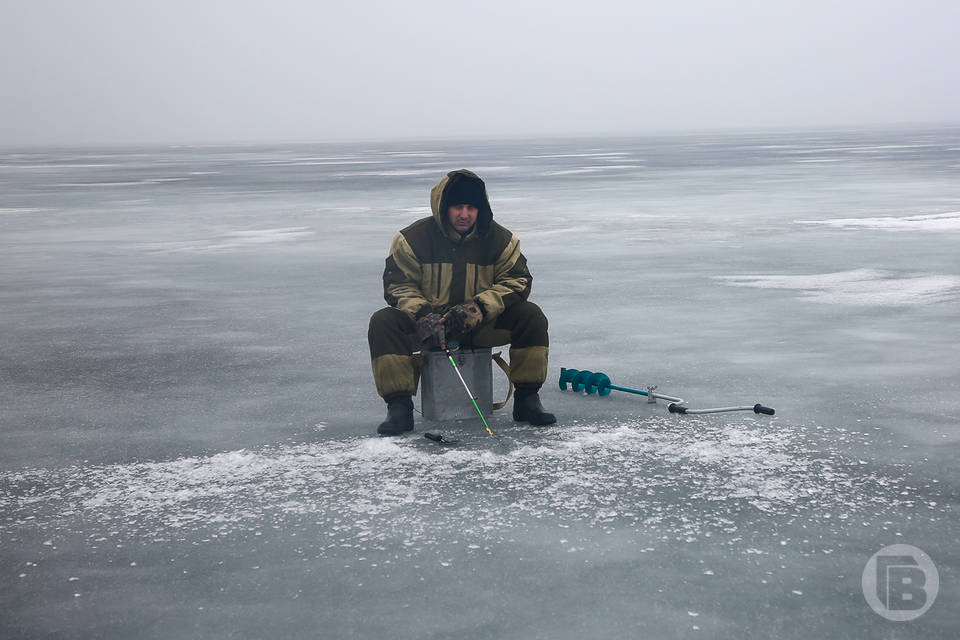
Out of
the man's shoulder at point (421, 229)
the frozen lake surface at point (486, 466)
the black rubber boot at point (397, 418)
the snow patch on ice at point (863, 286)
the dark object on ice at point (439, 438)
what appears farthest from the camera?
the snow patch on ice at point (863, 286)

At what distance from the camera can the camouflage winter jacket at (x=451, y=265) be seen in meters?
6.06

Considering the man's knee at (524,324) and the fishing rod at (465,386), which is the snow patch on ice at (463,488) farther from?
the man's knee at (524,324)

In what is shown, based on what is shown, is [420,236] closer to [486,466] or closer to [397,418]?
[397,418]

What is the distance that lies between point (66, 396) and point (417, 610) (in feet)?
13.3

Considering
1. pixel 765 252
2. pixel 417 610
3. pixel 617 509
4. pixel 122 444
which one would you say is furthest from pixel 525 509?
pixel 765 252

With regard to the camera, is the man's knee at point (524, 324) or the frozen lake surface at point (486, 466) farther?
the man's knee at point (524, 324)

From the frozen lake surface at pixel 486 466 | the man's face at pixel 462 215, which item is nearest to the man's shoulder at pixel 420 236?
the man's face at pixel 462 215

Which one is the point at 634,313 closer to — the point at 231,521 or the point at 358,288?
the point at 358,288

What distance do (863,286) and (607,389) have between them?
506 cm

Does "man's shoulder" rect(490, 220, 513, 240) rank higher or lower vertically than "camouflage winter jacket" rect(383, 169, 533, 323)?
higher

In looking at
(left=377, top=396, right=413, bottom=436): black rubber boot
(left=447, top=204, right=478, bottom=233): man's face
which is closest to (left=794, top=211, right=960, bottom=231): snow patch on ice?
(left=447, top=204, right=478, bottom=233): man's face

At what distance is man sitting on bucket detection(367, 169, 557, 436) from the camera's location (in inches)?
232

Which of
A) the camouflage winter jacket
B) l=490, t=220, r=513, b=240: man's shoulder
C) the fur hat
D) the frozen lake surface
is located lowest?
the frozen lake surface

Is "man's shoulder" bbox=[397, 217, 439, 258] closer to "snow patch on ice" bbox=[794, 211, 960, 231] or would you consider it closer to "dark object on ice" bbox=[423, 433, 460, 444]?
"dark object on ice" bbox=[423, 433, 460, 444]
